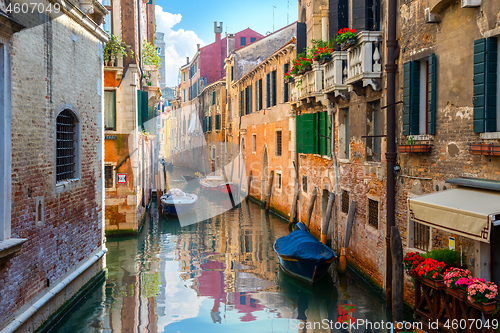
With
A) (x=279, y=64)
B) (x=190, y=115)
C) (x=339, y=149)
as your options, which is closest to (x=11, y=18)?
(x=339, y=149)

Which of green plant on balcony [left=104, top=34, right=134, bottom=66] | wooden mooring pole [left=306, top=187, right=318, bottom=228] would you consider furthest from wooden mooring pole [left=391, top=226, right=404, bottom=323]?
green plant on balcony [left=104, top=34, right=134, bottom=66]

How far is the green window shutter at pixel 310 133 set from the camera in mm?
12344

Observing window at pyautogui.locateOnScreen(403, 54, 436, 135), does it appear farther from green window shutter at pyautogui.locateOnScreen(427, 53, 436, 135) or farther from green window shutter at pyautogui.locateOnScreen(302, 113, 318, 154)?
green window shutter at pyautogui.locateOnScreen(302, 113, 318, 154)

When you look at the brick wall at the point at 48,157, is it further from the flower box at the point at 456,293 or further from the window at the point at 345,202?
the window at the point at 345,202

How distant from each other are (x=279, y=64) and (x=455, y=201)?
497 inches

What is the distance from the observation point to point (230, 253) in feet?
38.4

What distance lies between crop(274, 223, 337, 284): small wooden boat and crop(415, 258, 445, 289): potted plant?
3490 mm

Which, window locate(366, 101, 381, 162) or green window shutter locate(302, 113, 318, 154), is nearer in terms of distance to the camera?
window locate(366, 101, 381, 162)

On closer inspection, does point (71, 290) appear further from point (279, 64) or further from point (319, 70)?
point (279, 64)

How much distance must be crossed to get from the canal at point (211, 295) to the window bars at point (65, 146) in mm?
2207

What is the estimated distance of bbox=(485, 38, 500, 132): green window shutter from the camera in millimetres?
5039

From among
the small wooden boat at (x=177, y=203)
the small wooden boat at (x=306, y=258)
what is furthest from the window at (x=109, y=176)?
the small wooden boat at (x=306, y=258)

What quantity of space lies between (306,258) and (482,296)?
4.48 m

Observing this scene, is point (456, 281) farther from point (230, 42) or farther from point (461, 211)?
point (230, 42)
